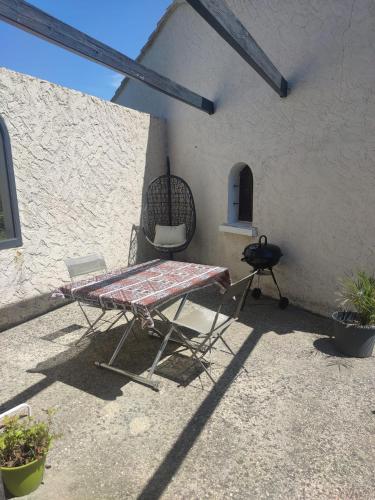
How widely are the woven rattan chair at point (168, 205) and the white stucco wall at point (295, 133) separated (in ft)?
0.86

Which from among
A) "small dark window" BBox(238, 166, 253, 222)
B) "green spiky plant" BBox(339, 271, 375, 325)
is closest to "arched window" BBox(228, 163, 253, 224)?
"small dark window" BBox(238, 166, 253, 222)

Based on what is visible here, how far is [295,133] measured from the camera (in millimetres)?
4910

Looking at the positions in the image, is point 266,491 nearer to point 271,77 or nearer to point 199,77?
point 271,77

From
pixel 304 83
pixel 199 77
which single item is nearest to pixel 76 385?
pixel 304 83

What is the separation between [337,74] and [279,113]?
3.10ft

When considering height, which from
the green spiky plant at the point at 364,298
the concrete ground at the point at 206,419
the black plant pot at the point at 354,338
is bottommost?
the concrete ground at the point at 206,419

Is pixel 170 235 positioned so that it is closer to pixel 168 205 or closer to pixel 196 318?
pixel 168 205

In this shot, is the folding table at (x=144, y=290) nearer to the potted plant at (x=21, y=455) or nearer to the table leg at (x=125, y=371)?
the table leg at (x=125, y=371)

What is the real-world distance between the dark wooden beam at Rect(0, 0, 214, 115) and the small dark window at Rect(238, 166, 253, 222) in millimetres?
1980

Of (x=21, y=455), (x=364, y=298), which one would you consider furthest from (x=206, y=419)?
(x=364, y=298)

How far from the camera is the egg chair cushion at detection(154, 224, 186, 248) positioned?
6.50 meters

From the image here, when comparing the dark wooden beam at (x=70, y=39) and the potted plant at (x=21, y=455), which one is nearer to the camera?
the potted plant at (x=21, y=455)

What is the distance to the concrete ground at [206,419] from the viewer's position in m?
2.19

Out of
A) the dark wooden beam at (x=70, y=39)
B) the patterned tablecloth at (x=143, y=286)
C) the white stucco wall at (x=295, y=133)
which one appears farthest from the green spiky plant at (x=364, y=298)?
the dark wooden beam at (x=70, y=39)
